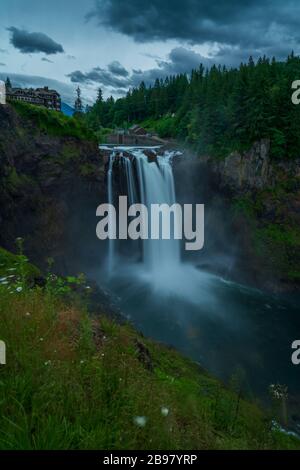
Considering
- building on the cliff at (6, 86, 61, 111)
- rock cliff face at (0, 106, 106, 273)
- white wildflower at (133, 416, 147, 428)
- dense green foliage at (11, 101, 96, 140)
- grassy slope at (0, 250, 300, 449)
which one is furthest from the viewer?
building on the cliff at (6, 86, 61, 111)

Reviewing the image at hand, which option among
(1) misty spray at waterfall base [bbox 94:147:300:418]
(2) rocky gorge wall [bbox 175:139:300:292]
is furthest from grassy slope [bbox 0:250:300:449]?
(2) rocky gorge wall [bbox 175:139:300:292]

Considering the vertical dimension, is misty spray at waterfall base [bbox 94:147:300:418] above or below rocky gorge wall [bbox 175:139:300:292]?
below

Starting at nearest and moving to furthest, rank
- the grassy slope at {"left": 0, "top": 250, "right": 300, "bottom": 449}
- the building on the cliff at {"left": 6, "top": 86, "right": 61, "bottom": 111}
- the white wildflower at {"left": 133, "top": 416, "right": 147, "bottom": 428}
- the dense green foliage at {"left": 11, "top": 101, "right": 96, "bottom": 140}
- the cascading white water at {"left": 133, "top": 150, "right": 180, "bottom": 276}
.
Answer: the grassy slope at {"left": 0, "top": 250, "right": 300, "bottom": 449} < the white wildflower at {"left": 133, "top": 416, "right": 147, "bottom": 428} < the dense green foliage at {"left": 11, "top": 101, "right": 96, "bottom": 140} < the cascading white water at {"left": 133, "top": 150, "right": 180, "bottom": 276} < the building on the cliff at {"left": 6, "top": 86, "right": 61, "bottom": 111}

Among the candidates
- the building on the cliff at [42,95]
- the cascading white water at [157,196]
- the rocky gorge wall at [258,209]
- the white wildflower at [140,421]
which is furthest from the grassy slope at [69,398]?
the building on the cliff at [42,95]

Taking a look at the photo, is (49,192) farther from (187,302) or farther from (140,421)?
(140,421)

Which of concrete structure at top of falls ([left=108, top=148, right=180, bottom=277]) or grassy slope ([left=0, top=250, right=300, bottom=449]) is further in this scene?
concrete structure at top of falls ([left=108, top=148, right=180, bottom=277])

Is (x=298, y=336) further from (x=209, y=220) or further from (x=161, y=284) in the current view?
(x=209, y=220)

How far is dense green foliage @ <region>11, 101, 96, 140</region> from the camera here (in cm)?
1705

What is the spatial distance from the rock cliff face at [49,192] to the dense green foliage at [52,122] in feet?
1.20

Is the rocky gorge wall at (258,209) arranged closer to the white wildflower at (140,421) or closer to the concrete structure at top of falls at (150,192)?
the concrete structure at top of falls at (150,192)

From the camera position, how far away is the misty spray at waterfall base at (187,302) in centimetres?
1300

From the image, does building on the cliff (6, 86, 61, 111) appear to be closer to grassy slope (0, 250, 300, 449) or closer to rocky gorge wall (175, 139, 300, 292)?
rocky gorge wall (175, 139, 300, 292)

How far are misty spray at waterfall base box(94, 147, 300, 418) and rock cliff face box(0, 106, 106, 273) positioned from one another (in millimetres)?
2120
